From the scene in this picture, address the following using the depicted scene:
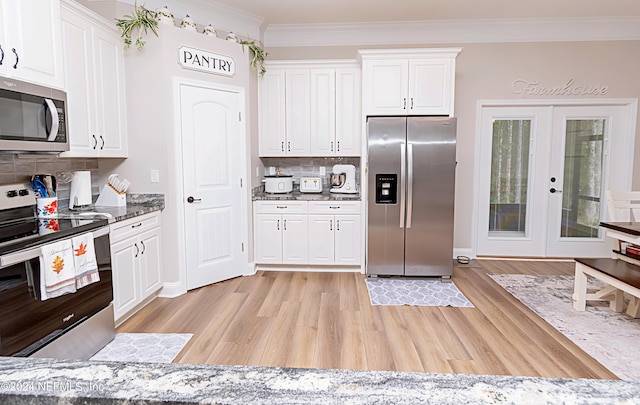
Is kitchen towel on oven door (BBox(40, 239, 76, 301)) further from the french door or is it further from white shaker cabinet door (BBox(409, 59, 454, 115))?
the french door

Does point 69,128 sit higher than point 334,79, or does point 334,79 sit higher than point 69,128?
point 334,79

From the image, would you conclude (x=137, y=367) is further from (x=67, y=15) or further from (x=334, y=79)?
(x=334, y=79)

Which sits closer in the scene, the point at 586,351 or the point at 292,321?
the point at 586,351

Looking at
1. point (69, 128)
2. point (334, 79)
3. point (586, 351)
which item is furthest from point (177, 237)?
point (586, 351)

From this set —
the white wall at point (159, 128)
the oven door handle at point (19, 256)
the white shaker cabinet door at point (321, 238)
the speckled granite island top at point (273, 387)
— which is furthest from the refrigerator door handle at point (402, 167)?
the speckled granite island top at point (273, 387)

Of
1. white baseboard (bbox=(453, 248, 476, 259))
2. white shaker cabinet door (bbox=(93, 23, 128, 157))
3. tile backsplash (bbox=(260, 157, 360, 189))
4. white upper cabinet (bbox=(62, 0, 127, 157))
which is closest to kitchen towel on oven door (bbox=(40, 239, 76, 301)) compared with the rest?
white upper cabinet (bbox=(62, 0, 127, 157))

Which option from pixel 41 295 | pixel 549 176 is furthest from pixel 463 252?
pixel 41 295

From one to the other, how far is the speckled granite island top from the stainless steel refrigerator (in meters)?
3.50

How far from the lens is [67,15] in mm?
2656

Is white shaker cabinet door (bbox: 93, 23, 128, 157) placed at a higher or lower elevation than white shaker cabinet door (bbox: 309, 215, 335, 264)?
higher

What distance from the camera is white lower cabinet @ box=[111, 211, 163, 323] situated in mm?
2803

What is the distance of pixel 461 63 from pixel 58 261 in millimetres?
4650

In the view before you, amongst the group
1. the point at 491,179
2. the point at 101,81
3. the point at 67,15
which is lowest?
the point at 491,179

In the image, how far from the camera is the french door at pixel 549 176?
475cm
